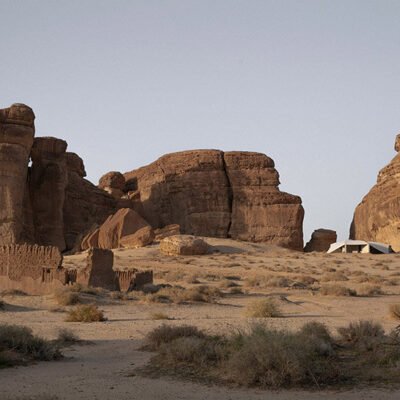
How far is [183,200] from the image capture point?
48.9 metres

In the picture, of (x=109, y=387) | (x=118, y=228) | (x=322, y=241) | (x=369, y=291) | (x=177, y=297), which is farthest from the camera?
(x=322, y=241)

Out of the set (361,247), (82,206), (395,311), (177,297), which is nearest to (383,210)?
(361,247)

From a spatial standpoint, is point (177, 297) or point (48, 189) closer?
point (177, 297)

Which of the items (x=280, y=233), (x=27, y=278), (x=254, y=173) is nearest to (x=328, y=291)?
(x=27, y=278)

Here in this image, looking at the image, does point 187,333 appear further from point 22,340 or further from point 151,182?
point 151,182

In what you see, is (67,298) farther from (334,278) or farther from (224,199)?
(224,199)

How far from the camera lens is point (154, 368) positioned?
8.67 metres

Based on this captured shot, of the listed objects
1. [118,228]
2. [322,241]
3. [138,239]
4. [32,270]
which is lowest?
[32,270]

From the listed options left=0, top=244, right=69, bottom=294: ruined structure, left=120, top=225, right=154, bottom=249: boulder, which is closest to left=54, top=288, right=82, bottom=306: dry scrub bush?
left=0, top=244, right=69, bottom=294: ruined structure

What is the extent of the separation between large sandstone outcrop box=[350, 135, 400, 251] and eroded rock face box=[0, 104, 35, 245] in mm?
26358

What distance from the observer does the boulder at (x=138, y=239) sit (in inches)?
1639

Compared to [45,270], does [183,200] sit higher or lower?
higher

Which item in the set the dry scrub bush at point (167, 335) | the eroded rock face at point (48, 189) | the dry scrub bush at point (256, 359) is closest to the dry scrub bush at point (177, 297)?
the dry scrub bush at point (167, 335)

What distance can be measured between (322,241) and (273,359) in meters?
44.9
